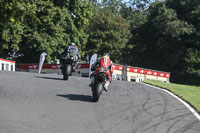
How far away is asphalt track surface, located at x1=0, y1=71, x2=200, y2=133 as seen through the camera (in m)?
9.09

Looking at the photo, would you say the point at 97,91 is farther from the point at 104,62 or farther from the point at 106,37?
the point at 106,37

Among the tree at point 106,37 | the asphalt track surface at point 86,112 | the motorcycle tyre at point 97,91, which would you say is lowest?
the asphalt track surface at point 86,112

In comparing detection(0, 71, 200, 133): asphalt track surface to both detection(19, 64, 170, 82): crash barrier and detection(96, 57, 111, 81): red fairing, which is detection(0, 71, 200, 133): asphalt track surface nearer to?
detection(96, 57, 111, 81): red fairing

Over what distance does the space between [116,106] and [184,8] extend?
46241mm

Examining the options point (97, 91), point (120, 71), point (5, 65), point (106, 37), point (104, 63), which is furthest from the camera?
point (106, 37)

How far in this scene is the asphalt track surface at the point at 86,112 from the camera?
9.09 metres

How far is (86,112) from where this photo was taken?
1082cm

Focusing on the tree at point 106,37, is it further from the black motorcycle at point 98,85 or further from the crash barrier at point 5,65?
the black motorcycle at point 98,85

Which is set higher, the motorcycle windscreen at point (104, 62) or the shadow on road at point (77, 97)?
the motorcycle windscreen at point (104, 62)

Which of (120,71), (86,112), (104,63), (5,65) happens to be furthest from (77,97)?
(5,65)

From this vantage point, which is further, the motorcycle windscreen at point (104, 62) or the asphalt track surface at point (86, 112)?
the motorcycle windscreen at point (104, 62)

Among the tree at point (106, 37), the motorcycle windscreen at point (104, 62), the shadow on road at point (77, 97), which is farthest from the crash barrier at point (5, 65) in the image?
the tree at point (106, 37)

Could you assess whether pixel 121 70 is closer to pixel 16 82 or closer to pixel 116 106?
pixel 16 82

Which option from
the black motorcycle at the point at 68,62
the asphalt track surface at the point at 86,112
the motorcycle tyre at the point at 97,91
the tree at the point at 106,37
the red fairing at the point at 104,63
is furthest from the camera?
the tree at the point at 106,37
